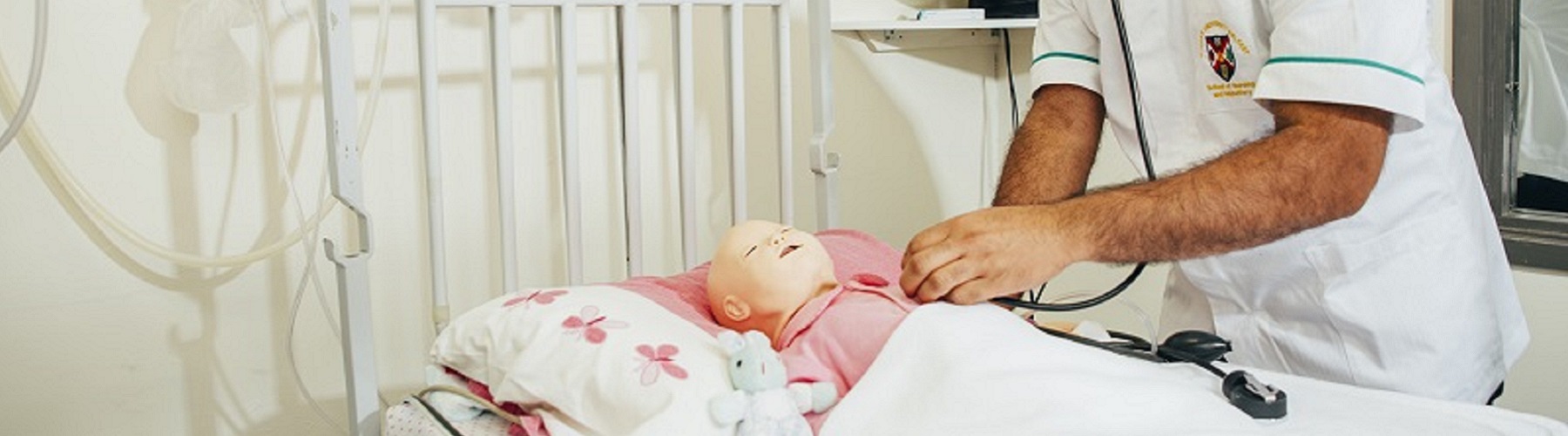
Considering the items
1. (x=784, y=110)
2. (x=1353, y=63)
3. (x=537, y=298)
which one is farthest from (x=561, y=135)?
(x=1353, y=63)

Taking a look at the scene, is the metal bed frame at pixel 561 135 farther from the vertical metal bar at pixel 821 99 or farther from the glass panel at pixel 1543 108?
the glass panel at pixel 1543 108

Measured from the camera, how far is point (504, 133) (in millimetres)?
1776

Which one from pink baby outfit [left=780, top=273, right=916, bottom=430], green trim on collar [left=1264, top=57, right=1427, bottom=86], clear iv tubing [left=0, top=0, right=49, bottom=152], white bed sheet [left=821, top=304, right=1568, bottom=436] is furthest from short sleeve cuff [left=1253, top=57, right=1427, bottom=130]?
clear iv tubing [left=0, top=0, right=49, bottom=152]

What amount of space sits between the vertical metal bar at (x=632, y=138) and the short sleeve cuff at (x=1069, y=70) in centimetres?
52

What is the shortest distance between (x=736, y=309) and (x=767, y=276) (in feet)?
0.22

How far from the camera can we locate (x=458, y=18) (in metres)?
1.89

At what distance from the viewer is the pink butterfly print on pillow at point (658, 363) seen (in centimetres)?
131

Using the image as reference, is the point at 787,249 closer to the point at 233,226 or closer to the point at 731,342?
the point at 731,342

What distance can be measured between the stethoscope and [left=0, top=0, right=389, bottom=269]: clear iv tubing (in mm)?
814

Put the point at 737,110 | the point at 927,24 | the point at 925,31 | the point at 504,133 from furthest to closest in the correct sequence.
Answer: the point at 925,31 → the point at 927,24 → the point at 737,110 → the point at 504,133

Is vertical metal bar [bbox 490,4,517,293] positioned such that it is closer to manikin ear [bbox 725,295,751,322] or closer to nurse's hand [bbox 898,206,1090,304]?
manikin ear [bbox 725,295,751,322]

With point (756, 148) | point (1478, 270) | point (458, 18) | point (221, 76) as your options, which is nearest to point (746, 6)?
point (756, 148)

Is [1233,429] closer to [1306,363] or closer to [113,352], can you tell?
[1306,363]

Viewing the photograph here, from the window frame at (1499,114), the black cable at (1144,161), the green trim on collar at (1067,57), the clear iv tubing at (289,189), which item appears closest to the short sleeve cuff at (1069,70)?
the green trim on collar at (1067,57)
